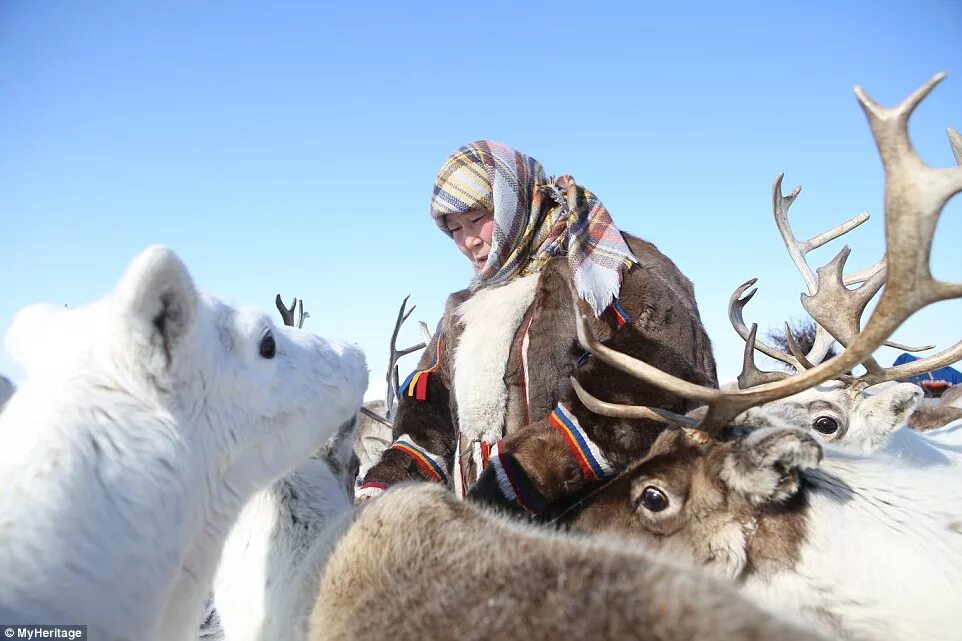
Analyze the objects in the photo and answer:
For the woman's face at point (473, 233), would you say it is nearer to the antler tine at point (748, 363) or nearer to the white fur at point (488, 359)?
the white fur at point (488, 359)

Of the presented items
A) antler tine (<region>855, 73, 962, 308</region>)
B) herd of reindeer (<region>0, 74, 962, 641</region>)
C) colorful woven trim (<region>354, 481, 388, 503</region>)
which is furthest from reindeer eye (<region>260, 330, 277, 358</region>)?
antler tine (<region>855, 73, 962, 308</region>)

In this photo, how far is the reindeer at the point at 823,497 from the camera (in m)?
2.04

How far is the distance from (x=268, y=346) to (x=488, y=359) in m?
1.48

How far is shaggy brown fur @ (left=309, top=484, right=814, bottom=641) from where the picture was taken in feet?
4.44

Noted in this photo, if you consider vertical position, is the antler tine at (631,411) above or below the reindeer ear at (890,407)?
above

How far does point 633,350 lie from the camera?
293 cm

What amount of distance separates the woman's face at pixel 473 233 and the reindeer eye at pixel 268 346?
1.88m

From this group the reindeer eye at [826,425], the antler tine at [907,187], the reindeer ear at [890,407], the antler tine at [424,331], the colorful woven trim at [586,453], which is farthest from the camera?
the antler tine at [424,331]

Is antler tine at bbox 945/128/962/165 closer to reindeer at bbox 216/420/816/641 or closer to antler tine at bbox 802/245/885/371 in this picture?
antler tine at bbox 802/245/885/371

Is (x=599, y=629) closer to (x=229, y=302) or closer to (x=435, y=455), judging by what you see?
(x=229, y=302)

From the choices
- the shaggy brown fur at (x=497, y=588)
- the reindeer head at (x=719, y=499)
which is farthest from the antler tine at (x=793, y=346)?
the shaggy brown fur at (x=497, y=588)

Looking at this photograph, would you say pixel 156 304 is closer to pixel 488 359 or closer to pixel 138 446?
pixel 138 446

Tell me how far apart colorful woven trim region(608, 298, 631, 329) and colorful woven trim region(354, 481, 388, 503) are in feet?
4.40

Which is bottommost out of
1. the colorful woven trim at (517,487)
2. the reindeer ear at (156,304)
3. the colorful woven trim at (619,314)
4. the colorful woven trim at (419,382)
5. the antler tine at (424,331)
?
the antler tine at (424,331)
